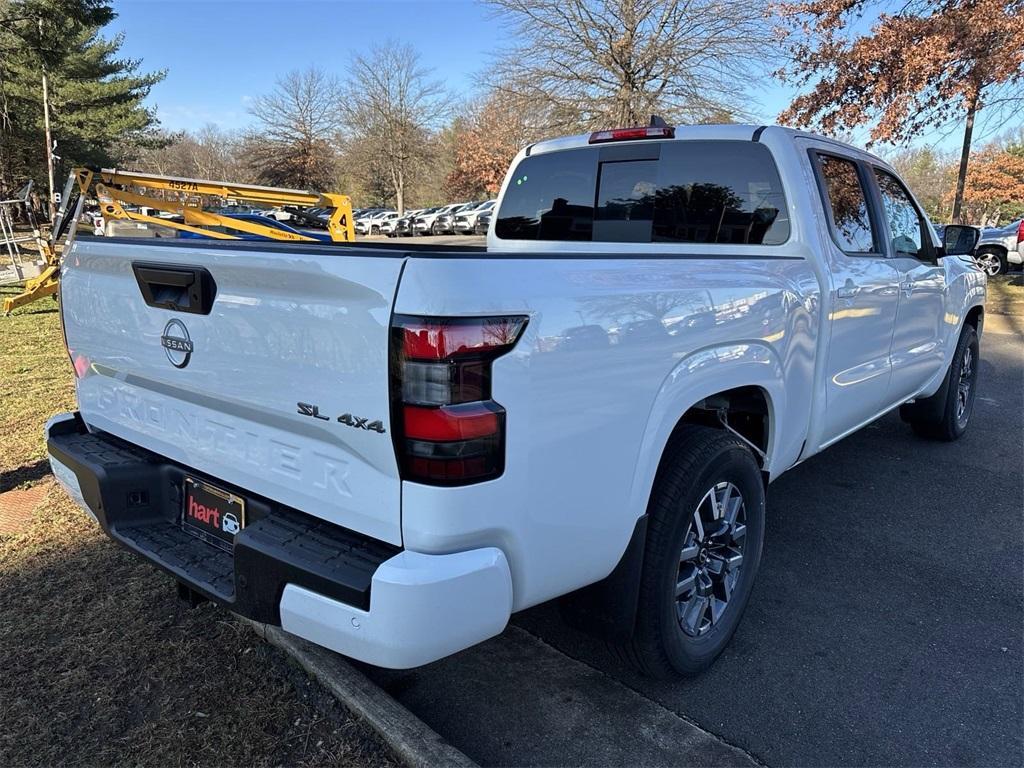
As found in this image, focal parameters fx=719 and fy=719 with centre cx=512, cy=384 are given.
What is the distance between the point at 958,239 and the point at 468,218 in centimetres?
3153

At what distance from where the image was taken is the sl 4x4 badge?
1.77 meters

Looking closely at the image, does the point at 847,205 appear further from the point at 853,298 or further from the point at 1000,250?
the point at 1000,250

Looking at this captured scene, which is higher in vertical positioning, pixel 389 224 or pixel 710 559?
pixel 389 224

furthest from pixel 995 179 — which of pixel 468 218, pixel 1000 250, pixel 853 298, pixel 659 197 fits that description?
pixel 659 197

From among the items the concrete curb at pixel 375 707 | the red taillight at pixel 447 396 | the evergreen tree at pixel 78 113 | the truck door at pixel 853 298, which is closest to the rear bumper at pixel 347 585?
the red taillight at pixel 447 396

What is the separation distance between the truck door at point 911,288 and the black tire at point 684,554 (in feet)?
6.08

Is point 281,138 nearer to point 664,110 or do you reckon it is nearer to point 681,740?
point 664,110

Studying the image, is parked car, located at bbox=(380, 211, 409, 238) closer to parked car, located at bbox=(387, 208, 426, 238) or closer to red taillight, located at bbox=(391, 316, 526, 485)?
parked car, located at bbox=(387, 208, 426, 238)

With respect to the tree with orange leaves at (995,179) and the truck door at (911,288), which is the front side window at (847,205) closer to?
the truck door at (911,288)

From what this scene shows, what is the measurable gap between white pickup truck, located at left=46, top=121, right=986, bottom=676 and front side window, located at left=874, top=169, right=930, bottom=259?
771 millimetres

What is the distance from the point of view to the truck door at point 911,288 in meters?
4.01

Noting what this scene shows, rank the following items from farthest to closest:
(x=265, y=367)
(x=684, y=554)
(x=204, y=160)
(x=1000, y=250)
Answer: (x=204, y=160) < (x=1000, y=250) < (x=684, y=554) < (x=265, y=367)

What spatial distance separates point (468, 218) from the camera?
3506 centimetres

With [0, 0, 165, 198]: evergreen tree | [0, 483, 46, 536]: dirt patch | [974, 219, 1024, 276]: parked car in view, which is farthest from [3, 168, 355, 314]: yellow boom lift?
[0, 0, 165, 198]: evergreen tree
